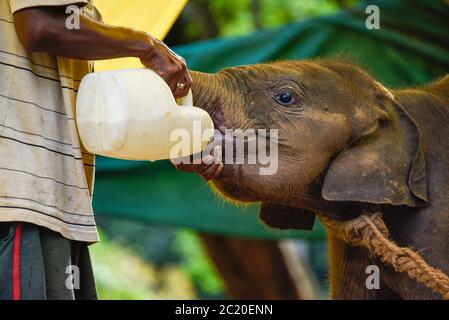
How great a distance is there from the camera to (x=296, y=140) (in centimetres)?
358

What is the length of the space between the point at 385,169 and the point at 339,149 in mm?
180

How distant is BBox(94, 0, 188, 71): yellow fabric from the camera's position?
4.06 metres

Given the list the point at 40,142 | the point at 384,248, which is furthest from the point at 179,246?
the point at 40,142

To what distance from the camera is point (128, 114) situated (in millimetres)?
2764

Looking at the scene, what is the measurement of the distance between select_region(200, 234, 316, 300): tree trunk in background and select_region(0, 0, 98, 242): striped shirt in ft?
13.9

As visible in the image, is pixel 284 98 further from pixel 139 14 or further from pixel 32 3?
pixel 32 3

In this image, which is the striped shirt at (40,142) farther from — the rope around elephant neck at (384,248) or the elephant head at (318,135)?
the rope around elephant neck at (384,248)

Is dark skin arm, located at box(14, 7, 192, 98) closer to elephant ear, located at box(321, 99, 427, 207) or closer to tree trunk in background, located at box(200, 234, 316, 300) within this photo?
elephant ear, located at box(321, 99, 427, 207)

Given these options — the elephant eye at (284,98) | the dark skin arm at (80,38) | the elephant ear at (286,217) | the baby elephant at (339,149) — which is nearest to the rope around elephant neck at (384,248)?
the baby elephant at (339,149)

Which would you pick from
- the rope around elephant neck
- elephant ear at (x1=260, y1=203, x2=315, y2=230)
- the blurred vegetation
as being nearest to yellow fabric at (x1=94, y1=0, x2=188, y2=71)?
elephant ear at (x1=260, y1=203, x2=315, y2=230)

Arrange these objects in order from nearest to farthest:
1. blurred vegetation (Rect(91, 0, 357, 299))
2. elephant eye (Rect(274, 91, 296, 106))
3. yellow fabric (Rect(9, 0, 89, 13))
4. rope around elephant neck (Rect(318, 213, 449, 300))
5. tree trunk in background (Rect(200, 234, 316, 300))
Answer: yellow fabric (Rect(9, 0, 89, 13)) → rope around elephant neck (Rect(318, 213, 449, 300)) → elephant eye (Rect(274, 91, 296, 106)) → tree trunk in background (Rect(200, 234, 316, 300)) → blurred vegetation (Rect(91, 0, 357, 299))

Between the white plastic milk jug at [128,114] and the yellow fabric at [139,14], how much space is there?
3.22 feet

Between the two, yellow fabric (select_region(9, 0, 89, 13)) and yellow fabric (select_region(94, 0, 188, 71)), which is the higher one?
yellow fabric (select_region(94, 0, 188, 71))
